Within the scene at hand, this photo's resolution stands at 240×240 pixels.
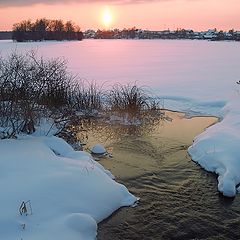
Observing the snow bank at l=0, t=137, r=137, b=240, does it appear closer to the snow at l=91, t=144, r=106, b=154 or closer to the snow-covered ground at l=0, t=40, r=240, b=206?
the snow at l=91, t=144, r=106, b=154

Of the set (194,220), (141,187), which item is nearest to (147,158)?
(141,187)

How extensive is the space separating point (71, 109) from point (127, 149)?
12.8 feet

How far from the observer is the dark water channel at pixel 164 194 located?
5980 millimetres

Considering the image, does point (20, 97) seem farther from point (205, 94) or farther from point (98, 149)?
point (205, 94)

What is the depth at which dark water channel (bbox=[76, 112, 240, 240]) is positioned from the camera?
19.6 feet

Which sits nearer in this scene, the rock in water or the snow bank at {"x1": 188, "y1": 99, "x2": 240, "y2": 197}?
the snow bank at {"x1": 188, "y1": 99, "x2": 240, "y2": 197}

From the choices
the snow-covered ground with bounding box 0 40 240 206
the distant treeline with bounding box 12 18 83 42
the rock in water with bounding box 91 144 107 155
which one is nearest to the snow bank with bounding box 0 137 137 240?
the rock in water with bounding box 91 144 107 155

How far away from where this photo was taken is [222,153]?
877cm

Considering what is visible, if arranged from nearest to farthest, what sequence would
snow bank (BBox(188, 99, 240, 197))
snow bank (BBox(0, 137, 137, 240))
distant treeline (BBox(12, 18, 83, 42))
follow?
snow bank (BBox(0, 137, 137, 240)) → snow bank (BBox(188, 99, 240, 197)) → distant treeline (BBox(12, 18, 83, 42))

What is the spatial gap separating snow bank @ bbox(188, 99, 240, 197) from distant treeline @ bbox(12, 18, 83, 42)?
65280 mm

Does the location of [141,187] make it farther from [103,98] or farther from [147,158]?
[103,98]

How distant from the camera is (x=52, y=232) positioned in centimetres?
529

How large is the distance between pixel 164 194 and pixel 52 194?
2230mm

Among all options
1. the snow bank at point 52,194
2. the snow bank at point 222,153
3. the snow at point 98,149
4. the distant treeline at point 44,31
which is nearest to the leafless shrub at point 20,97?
the snow bank at point 52,194
